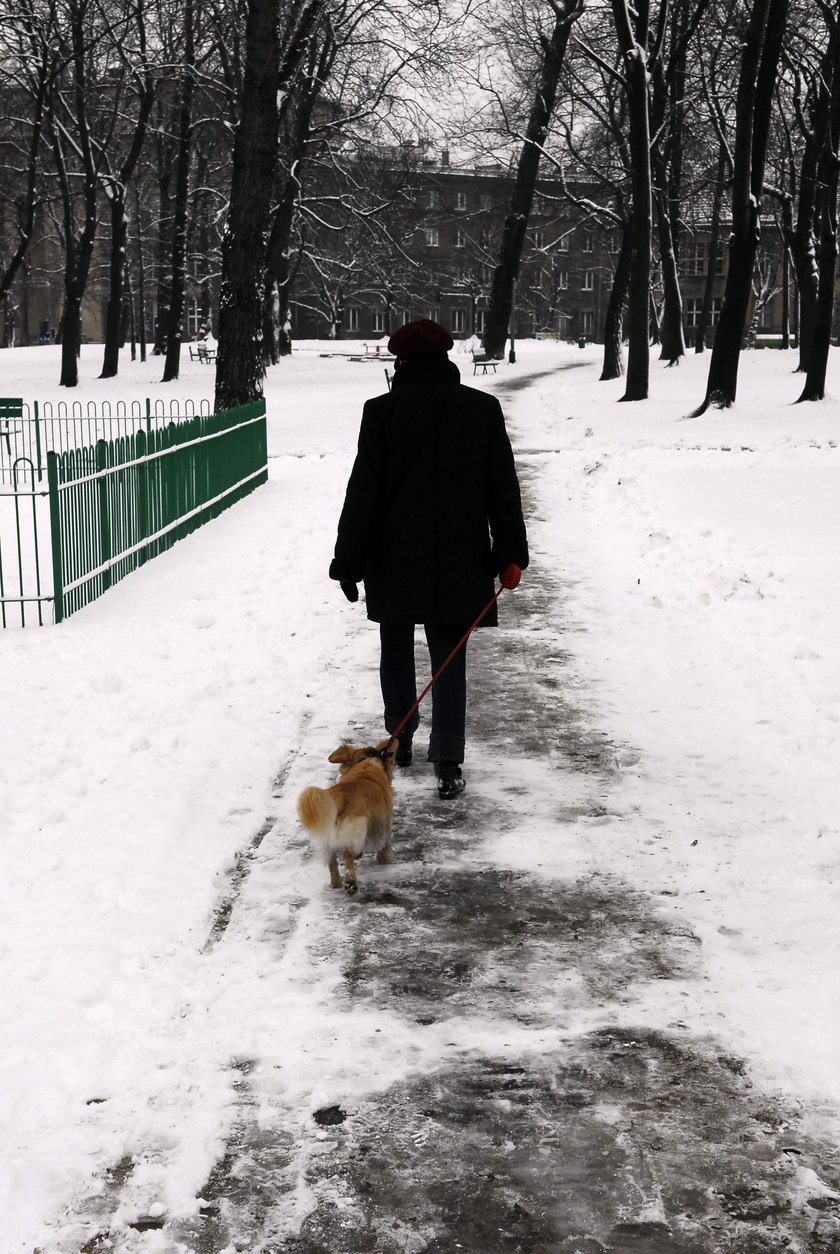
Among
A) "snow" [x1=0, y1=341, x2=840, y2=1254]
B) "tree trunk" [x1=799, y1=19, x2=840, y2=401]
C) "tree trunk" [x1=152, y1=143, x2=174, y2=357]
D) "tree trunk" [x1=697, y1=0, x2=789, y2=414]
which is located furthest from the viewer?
"tree trunk" [x1=152, y1=143, x2=174, y2=357]

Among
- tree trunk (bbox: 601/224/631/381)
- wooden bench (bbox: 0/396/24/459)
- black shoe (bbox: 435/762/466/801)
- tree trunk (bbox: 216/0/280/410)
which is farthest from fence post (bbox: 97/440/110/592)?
tree trunk (bbox: 601/224/631/381)

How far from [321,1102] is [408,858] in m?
1.69

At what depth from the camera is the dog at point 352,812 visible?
4.41 metres

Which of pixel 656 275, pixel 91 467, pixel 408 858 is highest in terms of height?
pixel 656 275

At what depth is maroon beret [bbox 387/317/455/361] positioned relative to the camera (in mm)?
5242

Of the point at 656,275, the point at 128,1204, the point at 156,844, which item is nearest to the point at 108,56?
the point at 156,844

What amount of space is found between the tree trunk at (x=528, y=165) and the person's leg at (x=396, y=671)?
82.2 feet

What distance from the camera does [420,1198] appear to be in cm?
296

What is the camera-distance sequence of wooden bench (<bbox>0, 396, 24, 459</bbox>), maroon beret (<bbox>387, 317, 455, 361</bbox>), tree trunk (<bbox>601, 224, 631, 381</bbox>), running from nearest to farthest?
maroon beret (<bbox>387, 317, 455, 361</bbox>)
wooden bench (<bbox>0, 396, 24, 459</bbox>)
tree trunk (<bbox>601, 224, 631, 381</bbox>)

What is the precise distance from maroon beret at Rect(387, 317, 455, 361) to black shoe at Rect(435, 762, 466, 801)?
1732 millimetres

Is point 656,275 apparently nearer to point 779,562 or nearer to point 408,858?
point 779,562

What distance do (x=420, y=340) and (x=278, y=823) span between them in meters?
2.07

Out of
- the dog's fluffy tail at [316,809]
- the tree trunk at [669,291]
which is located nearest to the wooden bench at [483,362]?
the tree trunk at [669,291]

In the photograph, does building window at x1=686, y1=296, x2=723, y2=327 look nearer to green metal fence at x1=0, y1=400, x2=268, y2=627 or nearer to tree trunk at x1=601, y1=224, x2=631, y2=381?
tree trunk at x1=601, y1=224, x2=631, y2=381
